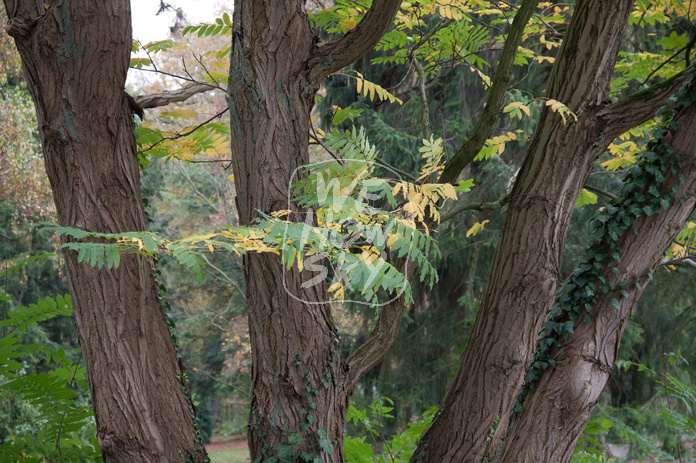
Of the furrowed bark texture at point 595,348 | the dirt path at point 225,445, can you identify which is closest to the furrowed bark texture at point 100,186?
the furrowed bark texture at point 595,348

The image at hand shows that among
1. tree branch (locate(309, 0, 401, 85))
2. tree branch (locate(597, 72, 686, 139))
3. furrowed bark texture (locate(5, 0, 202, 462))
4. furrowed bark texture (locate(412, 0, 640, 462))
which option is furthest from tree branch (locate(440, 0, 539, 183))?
furrowed bark texture (locate(5, 0, 202, 462))

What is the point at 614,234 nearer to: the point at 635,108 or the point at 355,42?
the point at 635,108

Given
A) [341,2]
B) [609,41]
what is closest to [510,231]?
[609,41]

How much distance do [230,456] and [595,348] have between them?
15.6 m

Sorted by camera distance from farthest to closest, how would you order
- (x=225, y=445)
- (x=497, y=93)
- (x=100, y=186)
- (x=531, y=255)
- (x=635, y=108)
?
(x=225, y=445)
(x=497, y=93)
(x=531, y=255)
(x=635, y=108)
(x=100, y=186)

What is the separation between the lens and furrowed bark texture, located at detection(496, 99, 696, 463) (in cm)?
199

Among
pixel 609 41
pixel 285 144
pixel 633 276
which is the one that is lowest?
pixel 633 276

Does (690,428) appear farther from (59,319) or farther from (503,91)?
(59,319)

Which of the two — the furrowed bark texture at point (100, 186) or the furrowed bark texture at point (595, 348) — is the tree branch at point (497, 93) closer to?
the furrowed bark texture at point (595, 348)

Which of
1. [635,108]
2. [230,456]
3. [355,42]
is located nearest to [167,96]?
[355,42]

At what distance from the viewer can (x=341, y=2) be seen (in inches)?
116

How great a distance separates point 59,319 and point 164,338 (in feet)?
34.5

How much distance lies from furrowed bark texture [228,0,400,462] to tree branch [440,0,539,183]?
872 mm

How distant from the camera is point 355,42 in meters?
2.19
